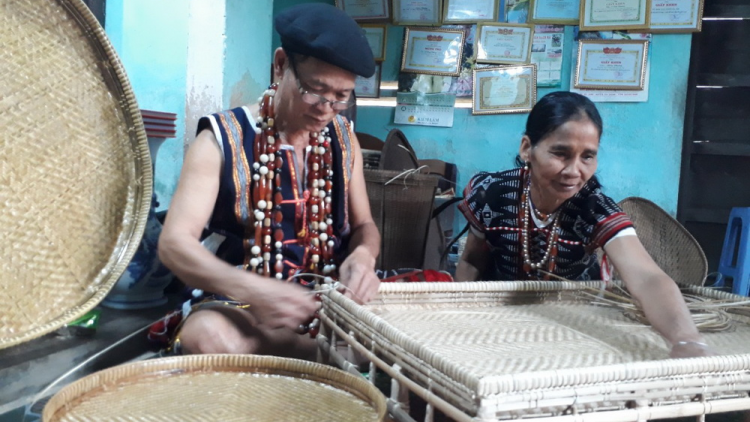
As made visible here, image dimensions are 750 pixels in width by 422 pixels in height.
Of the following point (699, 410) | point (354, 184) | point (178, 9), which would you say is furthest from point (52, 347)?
point (699, 410)

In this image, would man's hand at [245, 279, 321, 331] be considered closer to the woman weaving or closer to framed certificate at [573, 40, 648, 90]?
the woman weaving

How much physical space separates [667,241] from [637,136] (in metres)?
0.97

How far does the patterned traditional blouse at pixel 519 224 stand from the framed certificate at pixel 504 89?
6.23 ft

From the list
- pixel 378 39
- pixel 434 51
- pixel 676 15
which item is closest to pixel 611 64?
pixel 676 15

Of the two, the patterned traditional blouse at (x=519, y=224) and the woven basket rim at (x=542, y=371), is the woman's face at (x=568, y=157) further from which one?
the woven basket rim at (x=542, y=371)

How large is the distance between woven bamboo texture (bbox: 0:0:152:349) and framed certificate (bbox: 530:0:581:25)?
3.11 metres

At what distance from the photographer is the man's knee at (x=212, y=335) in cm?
135

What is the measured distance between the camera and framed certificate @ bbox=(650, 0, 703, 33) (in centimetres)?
354

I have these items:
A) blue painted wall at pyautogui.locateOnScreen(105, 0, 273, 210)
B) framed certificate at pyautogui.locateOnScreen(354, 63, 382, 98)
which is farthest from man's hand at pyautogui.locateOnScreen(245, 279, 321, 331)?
framed certificate at pyautogui.locateOnScreen(354, 63, 382, 98)

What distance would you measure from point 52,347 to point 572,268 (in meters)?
1.49

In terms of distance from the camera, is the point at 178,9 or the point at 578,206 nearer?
the point at 578,206

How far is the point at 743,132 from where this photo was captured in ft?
12.9

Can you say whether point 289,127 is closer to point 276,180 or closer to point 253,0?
point 276,180

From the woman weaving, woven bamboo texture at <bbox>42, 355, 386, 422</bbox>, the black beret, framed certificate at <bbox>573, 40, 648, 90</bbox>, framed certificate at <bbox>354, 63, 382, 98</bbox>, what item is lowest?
woven bamboo texture at <bbox>42, 355, 386, 422</bbox>
